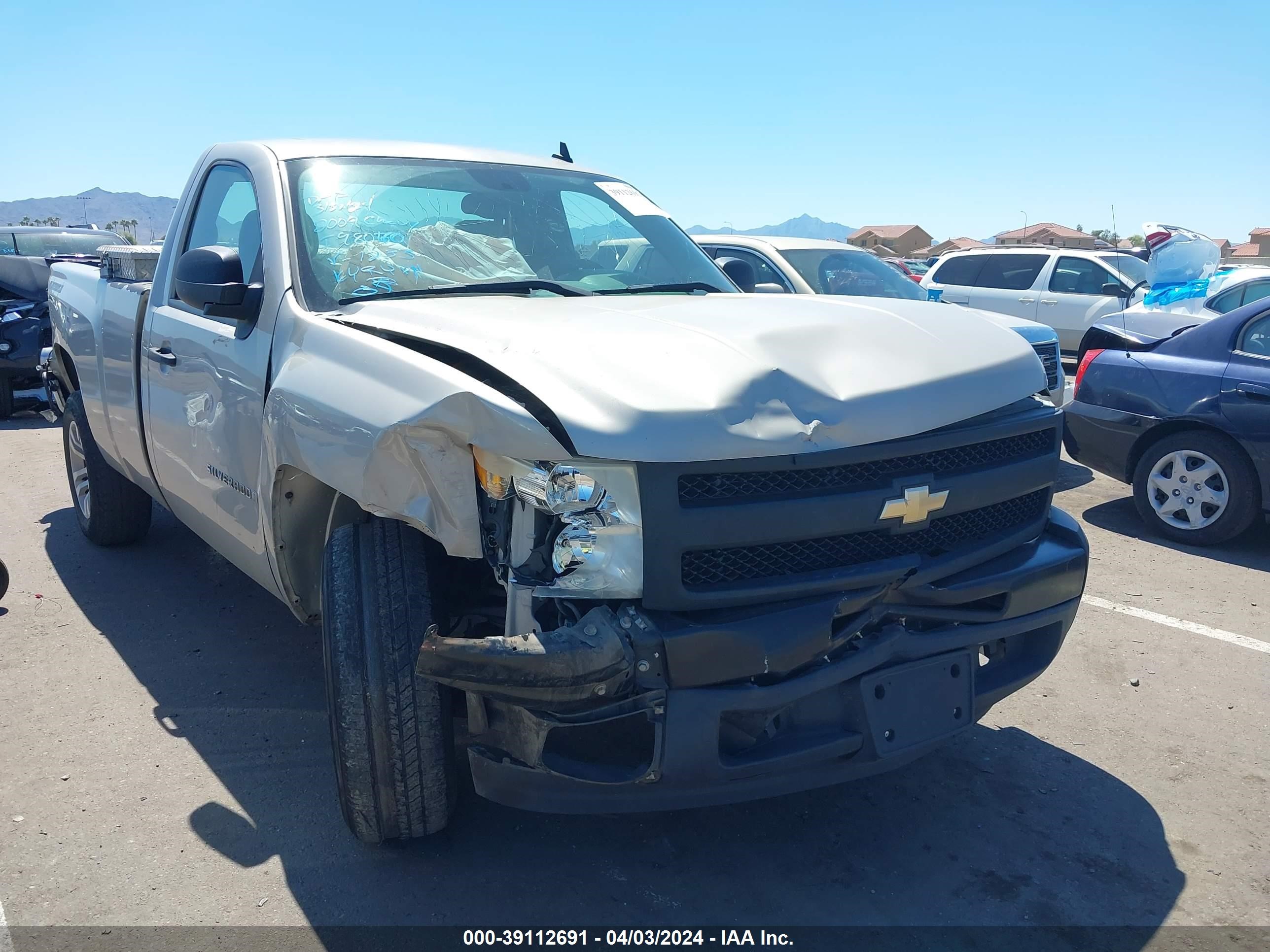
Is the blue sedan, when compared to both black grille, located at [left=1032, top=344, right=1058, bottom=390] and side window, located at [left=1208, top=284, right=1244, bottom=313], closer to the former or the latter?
black grille, located at [left=1032, top=344, right=1058, bottom=390]

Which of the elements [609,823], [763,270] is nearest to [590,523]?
[609,823]

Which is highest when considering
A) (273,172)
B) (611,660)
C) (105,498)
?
(273,172)

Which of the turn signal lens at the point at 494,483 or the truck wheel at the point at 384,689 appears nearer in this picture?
the turn signal lens at the point at 494,483

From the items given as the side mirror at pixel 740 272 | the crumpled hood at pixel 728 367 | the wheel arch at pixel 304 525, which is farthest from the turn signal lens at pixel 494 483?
the side mirror at pixel 740 272

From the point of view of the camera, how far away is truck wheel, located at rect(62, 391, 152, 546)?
5.32 meters

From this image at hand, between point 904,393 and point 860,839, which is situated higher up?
point 904,393

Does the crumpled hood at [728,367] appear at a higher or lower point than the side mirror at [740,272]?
lower

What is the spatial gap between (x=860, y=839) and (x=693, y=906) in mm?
613

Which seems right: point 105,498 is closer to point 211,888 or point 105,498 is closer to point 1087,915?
point 211,888

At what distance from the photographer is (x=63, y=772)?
3346 mm

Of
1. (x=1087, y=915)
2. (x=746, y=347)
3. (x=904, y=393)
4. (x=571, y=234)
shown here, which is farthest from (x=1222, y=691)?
(x=571, y=234)

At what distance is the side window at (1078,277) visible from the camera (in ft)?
42.7

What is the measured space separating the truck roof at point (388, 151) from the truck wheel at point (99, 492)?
7.24ft

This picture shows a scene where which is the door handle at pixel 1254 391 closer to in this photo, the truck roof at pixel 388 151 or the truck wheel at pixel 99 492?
the truck roof at pixel 388 151
